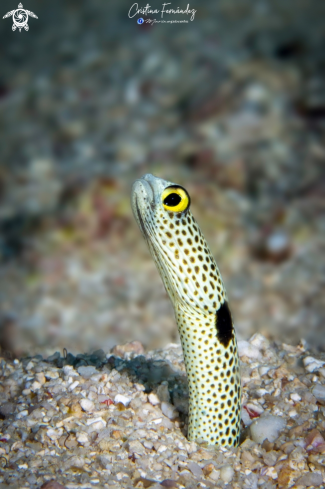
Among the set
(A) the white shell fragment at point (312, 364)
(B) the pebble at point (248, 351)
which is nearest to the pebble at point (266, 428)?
(A) the white shell fragment at point (312, 364)

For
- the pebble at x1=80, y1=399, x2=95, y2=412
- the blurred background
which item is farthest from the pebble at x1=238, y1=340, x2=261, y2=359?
the blurred background

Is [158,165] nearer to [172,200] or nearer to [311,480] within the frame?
[172,200]

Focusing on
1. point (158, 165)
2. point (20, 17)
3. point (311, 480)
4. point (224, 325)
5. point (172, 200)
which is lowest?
point (311, 480)

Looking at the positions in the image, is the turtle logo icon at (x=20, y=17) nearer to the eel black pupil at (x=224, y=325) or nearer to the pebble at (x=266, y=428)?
the eel black pupil at (x=224, y=325)

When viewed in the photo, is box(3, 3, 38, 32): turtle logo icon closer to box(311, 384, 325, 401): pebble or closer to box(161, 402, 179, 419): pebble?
box(161, 402, 179, 419): pebble

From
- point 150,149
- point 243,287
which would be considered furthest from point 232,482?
point 150,149

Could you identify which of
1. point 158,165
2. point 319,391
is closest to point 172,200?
point 319,391
